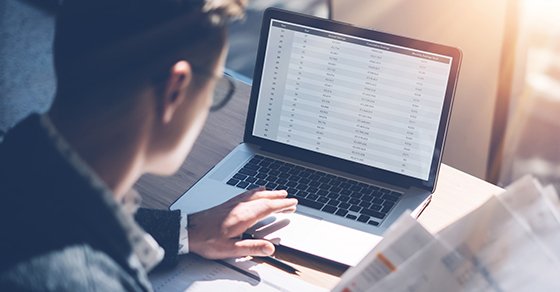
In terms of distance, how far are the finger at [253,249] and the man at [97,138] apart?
0.27 metres

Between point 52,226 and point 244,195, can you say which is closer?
point 52,226

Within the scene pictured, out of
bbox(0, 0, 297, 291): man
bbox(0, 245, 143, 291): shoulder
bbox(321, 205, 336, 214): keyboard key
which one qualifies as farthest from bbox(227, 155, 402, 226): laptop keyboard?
bbox(0, 245, 143, 291): shoulder

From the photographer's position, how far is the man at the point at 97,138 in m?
0.61

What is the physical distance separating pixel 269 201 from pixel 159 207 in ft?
0.59

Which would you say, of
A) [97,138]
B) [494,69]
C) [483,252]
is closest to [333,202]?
[483,252]

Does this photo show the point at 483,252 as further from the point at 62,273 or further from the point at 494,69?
the point at 494,69

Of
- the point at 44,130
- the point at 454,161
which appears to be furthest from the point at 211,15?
the point at 454,161

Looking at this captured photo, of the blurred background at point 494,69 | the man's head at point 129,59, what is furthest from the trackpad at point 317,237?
the blurred background at point 494,69

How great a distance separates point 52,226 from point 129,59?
6.5 inches

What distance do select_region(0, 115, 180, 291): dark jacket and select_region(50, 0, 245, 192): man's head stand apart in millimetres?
46

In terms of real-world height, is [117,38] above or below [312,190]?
above

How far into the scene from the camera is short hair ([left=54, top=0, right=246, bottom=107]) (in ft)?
2.12

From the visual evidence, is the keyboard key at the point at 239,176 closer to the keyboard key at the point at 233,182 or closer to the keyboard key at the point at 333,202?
the keyboard key at the point at 233,182

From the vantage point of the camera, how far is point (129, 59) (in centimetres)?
65
